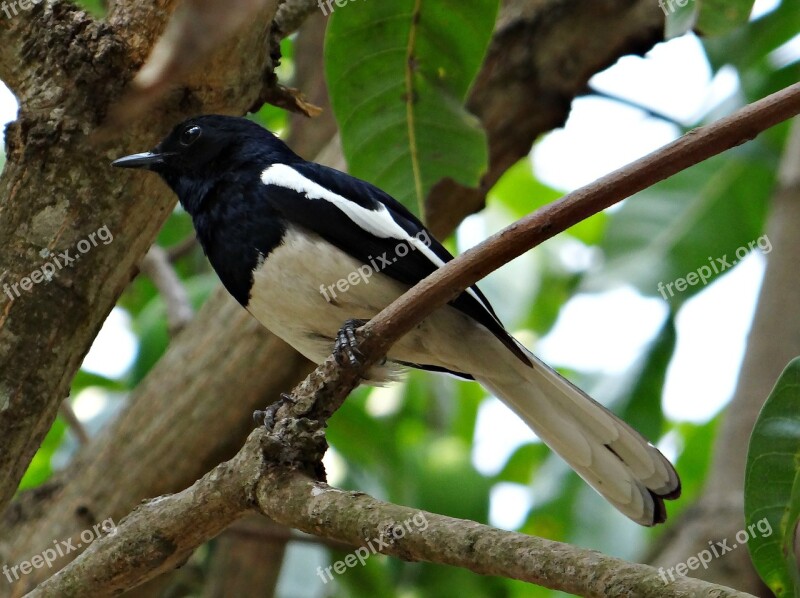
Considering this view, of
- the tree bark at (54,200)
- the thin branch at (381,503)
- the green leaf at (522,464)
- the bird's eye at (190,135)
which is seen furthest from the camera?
the green leaf at (522,464)

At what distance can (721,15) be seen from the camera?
9.57 ft

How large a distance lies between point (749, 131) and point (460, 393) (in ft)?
12.2

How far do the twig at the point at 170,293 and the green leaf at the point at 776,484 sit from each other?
215 cm

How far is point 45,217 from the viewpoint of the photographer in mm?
2129

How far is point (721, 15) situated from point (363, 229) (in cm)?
120

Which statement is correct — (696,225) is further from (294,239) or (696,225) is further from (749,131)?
(749,131)

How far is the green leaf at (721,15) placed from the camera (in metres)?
2.90

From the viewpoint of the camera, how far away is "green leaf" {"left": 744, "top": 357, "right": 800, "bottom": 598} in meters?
2.01

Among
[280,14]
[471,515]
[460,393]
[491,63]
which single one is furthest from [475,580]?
[280,14]

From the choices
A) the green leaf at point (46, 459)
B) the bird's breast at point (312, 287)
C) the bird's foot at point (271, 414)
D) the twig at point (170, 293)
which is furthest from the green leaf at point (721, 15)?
the green leaf at point (46, 459)

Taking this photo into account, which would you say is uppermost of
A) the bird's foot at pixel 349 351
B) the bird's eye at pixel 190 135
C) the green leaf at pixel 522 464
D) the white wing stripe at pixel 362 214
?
the bird's eye at pixel 190 135

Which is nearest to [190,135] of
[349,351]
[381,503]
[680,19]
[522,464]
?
[349,351]

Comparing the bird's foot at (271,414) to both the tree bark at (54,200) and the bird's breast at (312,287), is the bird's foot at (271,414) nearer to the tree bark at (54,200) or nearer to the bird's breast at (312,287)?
the bird's breast at (312,287)

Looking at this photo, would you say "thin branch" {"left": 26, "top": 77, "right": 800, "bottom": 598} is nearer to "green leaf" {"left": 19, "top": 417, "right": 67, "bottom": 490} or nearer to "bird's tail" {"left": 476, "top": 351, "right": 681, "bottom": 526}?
"bird's tail" {"left": 476, "top": 351, "right": 681, "bottom": 526}
